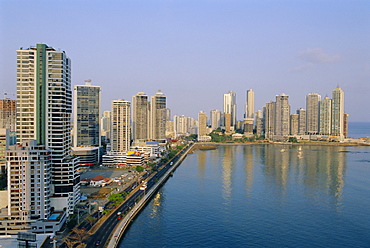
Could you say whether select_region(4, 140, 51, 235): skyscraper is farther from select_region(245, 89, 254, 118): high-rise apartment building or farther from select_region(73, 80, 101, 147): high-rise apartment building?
select_region(245, 89, 254, 118): high-rise apartment building

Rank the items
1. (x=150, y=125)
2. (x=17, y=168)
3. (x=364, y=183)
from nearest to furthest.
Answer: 1. (x=17, y=168)
2. (x=364, y=183)
3. (x=150, y=125)

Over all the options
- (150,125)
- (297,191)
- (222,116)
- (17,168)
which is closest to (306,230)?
(297,191)

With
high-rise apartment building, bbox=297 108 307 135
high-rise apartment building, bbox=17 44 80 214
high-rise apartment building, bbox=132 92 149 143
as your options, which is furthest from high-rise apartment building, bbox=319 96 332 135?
high-rise apartment building, bbox=17 44 80 214

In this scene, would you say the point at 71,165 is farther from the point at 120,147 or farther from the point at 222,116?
the point at 222,116

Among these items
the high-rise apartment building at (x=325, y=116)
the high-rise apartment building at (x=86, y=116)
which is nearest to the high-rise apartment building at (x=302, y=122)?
the high-rise apartment building at (x=325, y=116)

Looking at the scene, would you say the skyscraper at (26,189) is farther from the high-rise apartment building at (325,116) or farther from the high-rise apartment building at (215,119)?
the high-rise apartment building at (215,119)

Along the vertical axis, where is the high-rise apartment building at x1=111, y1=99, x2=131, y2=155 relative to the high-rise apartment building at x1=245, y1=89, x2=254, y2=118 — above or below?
below
